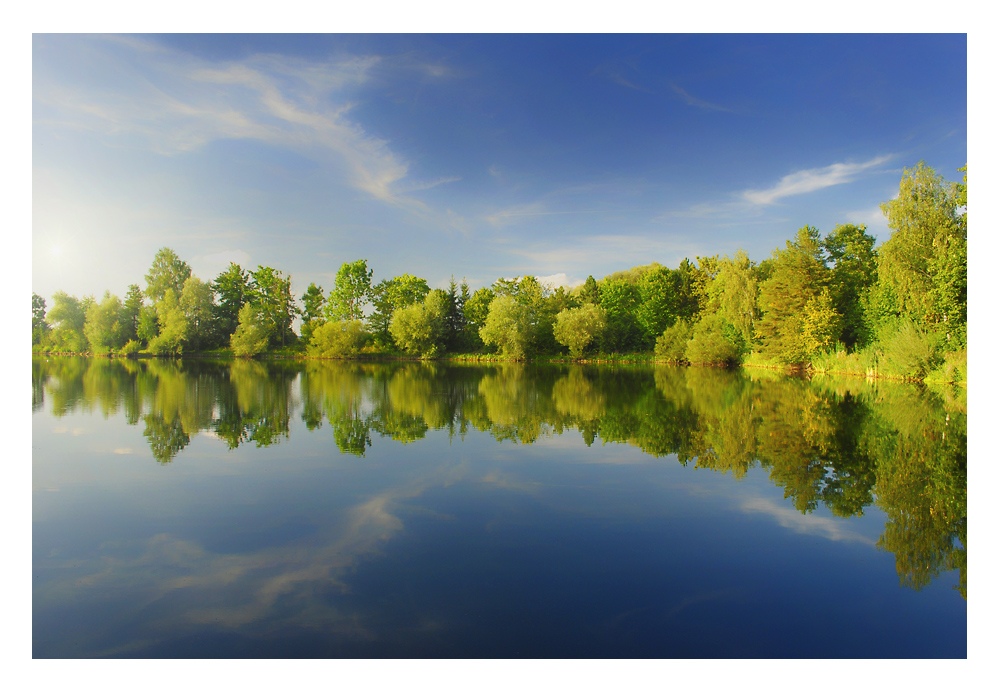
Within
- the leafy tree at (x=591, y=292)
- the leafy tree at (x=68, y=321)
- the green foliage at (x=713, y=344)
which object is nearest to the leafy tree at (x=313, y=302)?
the leafy tree at (x=68, y=321)

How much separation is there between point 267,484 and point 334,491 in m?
1.18

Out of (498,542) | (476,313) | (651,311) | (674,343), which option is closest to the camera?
(498,542)

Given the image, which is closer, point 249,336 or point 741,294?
point 741,294

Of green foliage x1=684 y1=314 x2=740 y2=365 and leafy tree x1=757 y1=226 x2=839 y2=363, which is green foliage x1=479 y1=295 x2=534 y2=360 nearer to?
green foliage x1=684 y1=314 x2=740 y2=365

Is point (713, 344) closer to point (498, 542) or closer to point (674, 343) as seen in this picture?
point (674, 343)

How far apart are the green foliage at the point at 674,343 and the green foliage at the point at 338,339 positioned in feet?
100.0

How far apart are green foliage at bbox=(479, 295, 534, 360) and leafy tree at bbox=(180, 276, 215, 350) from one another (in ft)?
111

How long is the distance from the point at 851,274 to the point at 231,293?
211 ft

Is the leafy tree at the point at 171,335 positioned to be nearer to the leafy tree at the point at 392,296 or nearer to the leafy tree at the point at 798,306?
the leafy tree at the point at 392,296

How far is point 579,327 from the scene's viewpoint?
154 ft

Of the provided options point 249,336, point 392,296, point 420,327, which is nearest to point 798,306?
point 420,327

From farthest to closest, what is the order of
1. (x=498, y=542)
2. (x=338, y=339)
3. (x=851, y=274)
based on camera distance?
(x=338, y=339) < (x=851, y=274) < (x=498, y=542)
